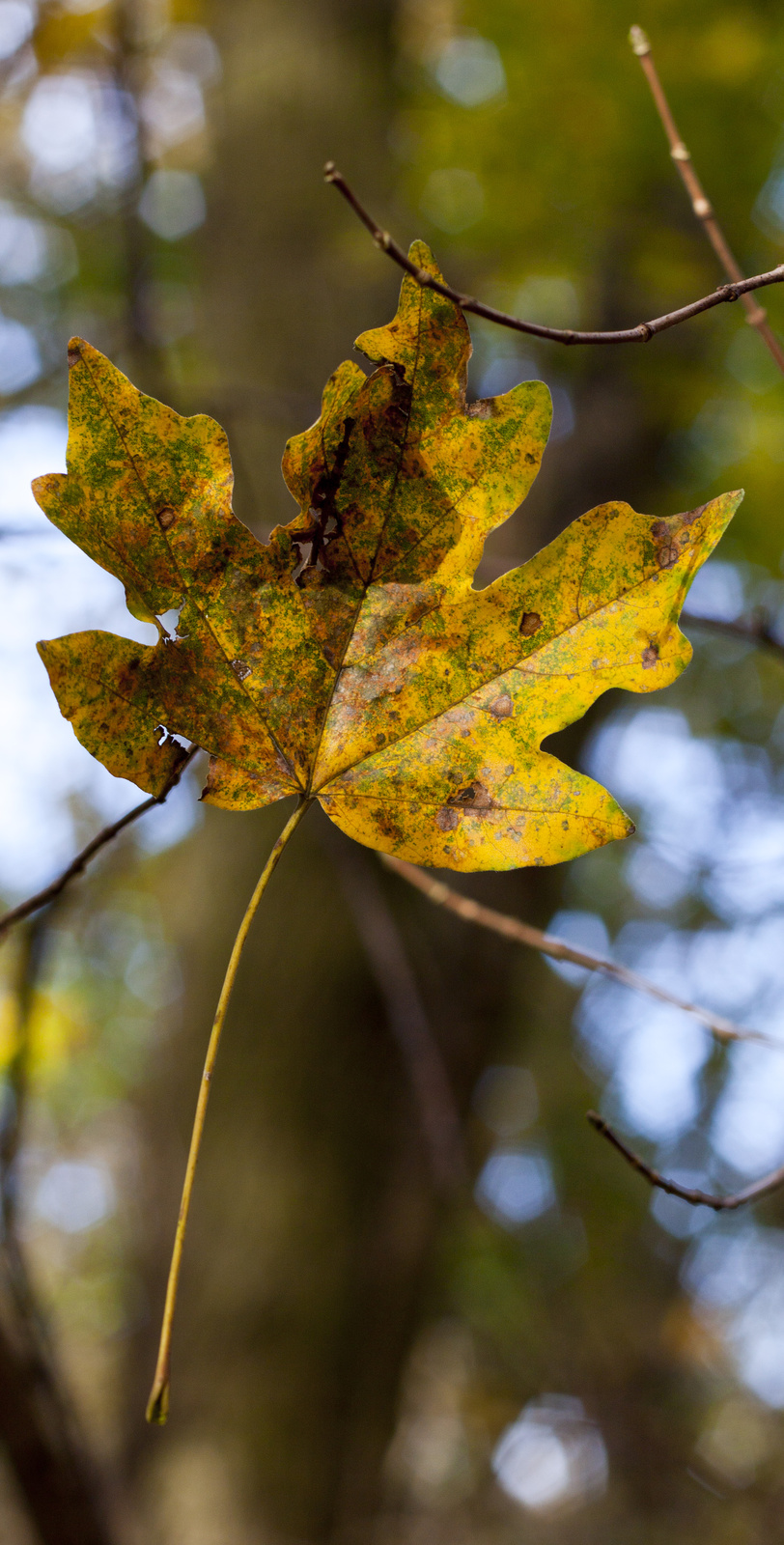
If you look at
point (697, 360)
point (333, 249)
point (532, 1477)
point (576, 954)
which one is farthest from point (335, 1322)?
point (532, 1477)

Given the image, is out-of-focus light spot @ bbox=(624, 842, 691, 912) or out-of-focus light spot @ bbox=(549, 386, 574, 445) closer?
out-of-focus light spot @ bbox=(549, 386, 574, 445)

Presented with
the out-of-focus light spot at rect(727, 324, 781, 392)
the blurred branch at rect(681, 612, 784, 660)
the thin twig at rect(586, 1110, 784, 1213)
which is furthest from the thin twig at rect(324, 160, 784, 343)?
the out-of-focus light spot at rect(727, 324, 781, 392)

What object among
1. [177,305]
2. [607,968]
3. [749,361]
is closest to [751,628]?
[607,968]

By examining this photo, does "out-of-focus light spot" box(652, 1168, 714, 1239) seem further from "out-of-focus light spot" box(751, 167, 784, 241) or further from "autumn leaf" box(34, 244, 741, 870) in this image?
"autumn leaf" box(34, 244, 741, 870)

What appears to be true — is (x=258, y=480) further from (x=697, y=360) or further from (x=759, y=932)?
(x=759, y=932)

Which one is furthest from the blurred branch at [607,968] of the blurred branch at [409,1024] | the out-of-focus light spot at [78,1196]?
the out-of-focus light spot at [78,1196]

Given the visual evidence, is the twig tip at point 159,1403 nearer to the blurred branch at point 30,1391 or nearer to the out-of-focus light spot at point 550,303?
the blurred branch at point 30,1391
